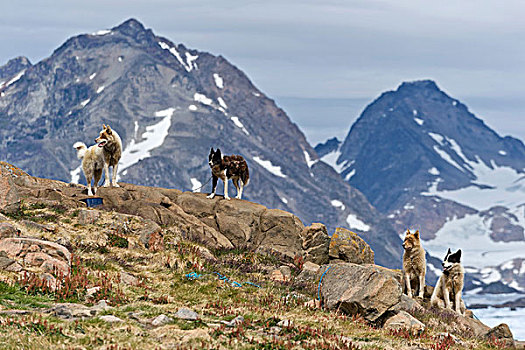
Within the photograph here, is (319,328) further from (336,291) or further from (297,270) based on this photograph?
(297,270)

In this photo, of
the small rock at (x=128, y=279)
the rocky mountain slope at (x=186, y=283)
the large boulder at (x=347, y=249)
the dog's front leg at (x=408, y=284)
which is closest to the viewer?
the rocky mountain slope at (x=186, y=283)

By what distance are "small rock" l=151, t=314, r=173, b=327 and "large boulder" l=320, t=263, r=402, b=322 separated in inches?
243

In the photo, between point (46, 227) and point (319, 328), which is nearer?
point (319, 328)

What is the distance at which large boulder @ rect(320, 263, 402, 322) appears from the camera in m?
20.7

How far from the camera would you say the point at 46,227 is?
24969mm

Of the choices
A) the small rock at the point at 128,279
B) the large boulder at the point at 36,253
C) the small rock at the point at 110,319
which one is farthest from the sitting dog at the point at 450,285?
the large boulder at the point at 36,253

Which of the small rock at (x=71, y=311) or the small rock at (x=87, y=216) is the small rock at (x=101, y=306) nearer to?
the small rock at (x=71, y=311)

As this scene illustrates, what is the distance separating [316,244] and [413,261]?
17.0 ft

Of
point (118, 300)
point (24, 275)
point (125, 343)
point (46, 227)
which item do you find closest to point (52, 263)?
point (24, 275)

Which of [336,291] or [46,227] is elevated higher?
[46,227]

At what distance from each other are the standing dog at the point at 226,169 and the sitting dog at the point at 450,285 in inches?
472

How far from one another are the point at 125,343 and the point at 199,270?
945cm

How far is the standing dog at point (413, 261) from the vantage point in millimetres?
27500

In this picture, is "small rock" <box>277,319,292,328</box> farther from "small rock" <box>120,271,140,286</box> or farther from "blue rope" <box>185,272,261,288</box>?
"small rock" <box>120,271,140,286</box>
